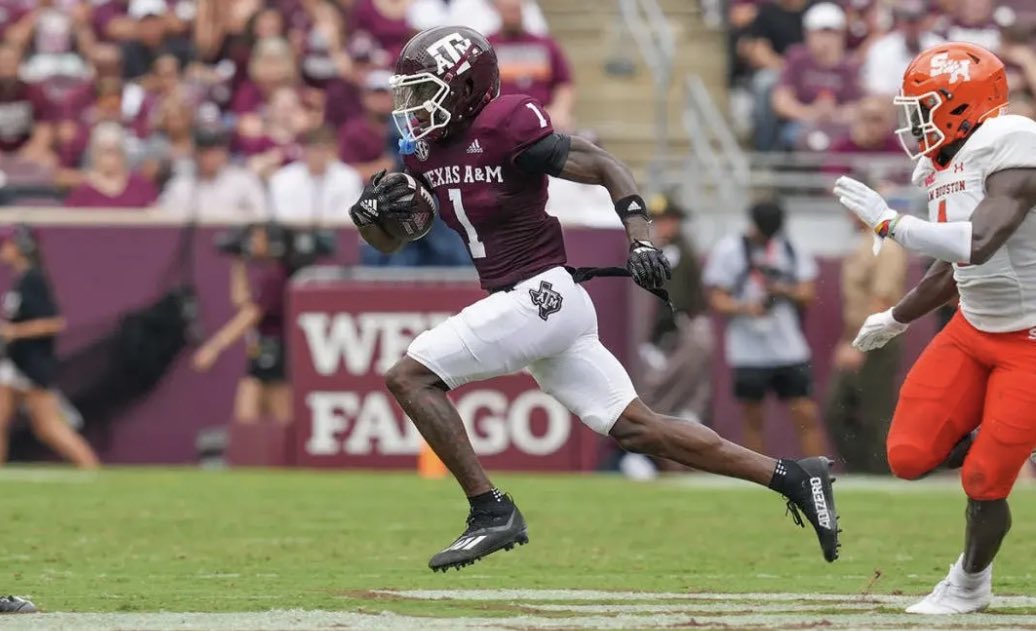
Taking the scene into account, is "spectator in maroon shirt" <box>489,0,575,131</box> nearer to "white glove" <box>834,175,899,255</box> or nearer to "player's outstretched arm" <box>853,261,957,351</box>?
→ "player's outstretched arm" <box>853,261,957,351</box>

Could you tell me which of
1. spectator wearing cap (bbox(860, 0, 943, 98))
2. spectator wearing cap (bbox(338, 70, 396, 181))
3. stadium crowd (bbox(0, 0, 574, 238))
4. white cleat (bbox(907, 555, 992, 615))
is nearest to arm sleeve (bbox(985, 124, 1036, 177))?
white cleat (bbox(907, 555, 992, 615))

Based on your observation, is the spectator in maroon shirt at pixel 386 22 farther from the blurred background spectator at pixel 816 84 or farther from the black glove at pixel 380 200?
the black glove at pixel 380 200

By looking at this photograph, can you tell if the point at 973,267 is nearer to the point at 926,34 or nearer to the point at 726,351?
the point at 726,351

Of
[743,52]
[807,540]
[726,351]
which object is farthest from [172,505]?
[743,52]

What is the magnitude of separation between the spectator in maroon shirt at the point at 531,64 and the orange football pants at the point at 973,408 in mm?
8326

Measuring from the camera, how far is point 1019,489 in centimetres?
1320

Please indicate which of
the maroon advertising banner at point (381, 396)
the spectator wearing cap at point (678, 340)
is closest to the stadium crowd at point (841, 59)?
the spectator wearing cap at point (678, 340)

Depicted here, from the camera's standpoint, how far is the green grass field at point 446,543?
6770 millimetres

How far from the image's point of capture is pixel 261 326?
580 inches

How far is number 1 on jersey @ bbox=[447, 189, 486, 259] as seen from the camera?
289 inches

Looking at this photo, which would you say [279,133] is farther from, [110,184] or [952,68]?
[952,68]

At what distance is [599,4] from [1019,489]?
6.68m

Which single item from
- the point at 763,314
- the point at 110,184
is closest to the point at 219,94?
the point at 110,184

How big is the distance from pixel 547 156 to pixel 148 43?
10.7 metres
